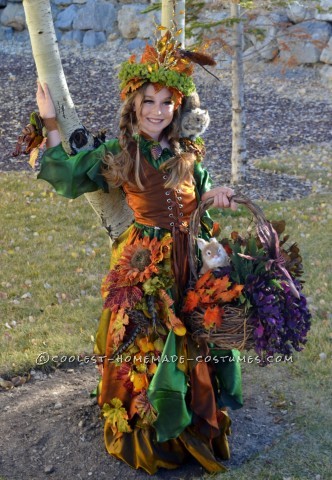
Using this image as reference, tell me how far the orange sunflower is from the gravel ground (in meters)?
1.04

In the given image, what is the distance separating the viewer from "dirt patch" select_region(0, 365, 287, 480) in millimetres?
3520

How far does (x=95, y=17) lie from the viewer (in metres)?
16.3

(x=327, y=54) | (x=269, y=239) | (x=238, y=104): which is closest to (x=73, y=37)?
(x=327, y=54)

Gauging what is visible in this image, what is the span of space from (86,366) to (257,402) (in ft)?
4.12

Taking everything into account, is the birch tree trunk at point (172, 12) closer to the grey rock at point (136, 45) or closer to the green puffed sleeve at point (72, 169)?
the green puffed sleeve at point (72, 169)

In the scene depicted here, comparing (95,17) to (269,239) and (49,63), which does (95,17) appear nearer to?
(49,63)

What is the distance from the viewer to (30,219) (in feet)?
25.7

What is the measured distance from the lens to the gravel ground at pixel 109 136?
3.62 metres

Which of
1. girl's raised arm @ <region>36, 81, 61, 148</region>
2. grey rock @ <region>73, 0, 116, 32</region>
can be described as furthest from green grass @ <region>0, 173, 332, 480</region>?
grey rock @ <region>73, 0, 116, 32</region>

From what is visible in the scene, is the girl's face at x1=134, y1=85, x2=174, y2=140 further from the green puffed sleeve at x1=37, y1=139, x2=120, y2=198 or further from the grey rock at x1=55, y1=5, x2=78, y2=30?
the grey rock at x1=55, y1=5, x2=78, y2=30

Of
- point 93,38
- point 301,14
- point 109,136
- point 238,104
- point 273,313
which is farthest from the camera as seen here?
point 93,38

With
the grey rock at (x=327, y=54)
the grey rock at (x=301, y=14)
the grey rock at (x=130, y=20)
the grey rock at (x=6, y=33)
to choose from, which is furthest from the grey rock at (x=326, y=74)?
the grey rock at (x=6, y=33)

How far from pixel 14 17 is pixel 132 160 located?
14352mm

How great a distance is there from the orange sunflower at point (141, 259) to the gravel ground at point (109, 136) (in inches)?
41.0
